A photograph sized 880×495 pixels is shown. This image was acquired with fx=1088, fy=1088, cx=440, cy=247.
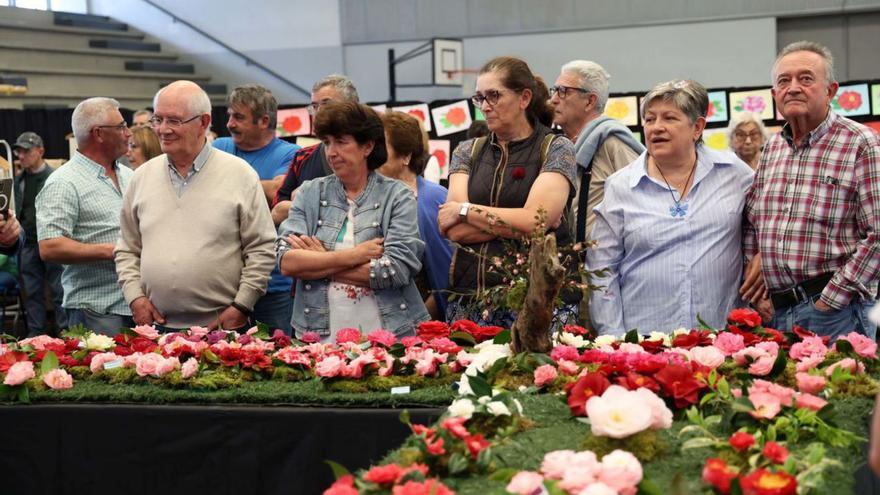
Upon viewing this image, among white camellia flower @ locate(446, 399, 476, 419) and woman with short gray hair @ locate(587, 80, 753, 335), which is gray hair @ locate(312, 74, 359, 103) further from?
white camellia flower @ locate(446, 399, 476, 419)

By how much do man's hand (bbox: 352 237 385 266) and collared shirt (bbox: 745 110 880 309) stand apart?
100cm

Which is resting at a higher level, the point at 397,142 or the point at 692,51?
the point at 692,51

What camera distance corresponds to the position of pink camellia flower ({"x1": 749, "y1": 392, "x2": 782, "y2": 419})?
1.76 m

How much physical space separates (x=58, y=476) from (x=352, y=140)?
1159 millimetres

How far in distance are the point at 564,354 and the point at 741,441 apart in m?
0.74

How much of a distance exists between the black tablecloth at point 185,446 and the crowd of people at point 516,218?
0.48 metres

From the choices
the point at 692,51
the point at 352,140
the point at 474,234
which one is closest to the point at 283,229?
the point at 352,140

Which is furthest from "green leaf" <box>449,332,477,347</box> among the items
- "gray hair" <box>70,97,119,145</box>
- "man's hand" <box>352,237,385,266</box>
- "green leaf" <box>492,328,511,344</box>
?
"gray hair" <box>70,97,119,145</box>

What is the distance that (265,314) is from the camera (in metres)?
3.56

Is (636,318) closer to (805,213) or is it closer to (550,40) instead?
(805,213)

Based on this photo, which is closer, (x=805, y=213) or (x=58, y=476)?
(x=58, y=476)

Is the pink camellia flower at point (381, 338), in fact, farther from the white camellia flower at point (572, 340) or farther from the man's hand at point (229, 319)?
the man's hand at point (229, 319)

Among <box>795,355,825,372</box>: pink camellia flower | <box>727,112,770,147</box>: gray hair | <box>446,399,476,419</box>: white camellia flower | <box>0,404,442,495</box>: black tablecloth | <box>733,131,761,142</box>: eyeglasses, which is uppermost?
<box>727,112,770,147</box>: gray hair

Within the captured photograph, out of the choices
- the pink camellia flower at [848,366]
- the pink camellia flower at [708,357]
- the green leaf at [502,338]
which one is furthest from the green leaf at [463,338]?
the pink camellia flower at [848,366]
